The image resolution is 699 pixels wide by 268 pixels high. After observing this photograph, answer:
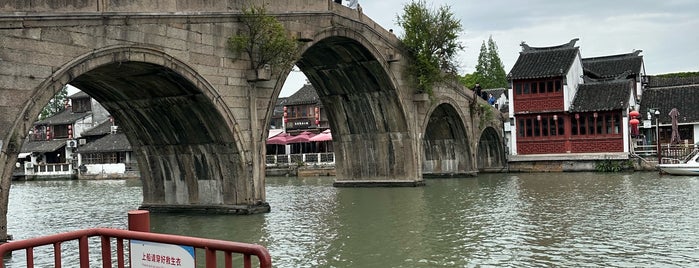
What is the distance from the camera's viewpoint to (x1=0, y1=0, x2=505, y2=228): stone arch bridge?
12.6m

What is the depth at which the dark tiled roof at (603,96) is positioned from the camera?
34312 mm

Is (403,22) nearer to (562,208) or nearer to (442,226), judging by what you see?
(562,208)

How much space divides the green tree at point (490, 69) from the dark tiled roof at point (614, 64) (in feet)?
92.1

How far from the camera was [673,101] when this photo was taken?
37.7 m

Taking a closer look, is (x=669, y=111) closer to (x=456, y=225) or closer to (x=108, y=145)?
(x=456, y=225)

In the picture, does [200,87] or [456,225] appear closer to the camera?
[456,225]

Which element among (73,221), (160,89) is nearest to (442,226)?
(160,89)

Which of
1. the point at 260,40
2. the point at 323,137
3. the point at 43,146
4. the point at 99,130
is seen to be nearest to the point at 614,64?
the point at 323,137

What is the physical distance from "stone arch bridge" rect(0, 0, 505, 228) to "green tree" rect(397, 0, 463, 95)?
570 millimetres

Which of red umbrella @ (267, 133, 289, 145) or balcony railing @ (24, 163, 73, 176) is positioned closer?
red umbrella @ (267, 133, 289, 145)

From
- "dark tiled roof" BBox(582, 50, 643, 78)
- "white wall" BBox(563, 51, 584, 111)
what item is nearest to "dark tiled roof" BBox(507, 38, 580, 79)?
"white wall" BBox(563, 51, 584, 111)

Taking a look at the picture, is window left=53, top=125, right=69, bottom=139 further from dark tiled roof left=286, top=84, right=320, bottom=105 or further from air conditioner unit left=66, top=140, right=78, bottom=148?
dark tiled roof left=286, top=84, right=320, bottom=105

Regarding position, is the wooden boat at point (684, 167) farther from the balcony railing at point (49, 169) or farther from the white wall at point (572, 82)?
the balcony railing at point (49, 169)

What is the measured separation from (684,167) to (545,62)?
10.3 metres
